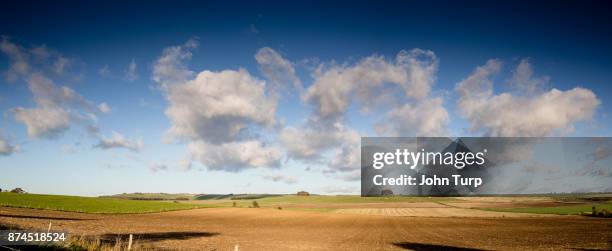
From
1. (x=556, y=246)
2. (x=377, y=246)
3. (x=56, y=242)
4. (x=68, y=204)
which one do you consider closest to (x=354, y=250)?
(x=377, y=246)

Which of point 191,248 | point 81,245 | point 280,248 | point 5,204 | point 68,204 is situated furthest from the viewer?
point 68,204

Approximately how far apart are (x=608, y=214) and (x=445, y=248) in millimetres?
73276

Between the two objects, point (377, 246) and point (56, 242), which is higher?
point (56, 242)

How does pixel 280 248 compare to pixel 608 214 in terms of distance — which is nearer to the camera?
pixel 280 248

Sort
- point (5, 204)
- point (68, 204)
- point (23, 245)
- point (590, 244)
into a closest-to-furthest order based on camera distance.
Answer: point (23, 245) < point (590, 244) < point (5, 204) < point (68, 204)

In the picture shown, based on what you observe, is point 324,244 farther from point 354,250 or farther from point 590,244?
point 590,244

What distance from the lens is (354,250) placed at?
2805 centimetres

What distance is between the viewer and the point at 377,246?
3058 centimetres

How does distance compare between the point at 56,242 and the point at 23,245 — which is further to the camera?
the point at 56,242

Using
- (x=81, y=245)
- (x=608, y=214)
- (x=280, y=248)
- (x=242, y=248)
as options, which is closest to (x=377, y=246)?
(x=280, y=248)

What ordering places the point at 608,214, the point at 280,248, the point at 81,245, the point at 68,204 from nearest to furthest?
the point at 81,245
the point at 280,248
the point at 68,204
the point at 608,214

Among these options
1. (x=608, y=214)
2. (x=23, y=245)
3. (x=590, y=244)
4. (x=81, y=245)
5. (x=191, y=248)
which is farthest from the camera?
(x=608, y=214)

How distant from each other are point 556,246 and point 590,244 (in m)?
3.84

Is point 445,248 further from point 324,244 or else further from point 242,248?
point 242,248
